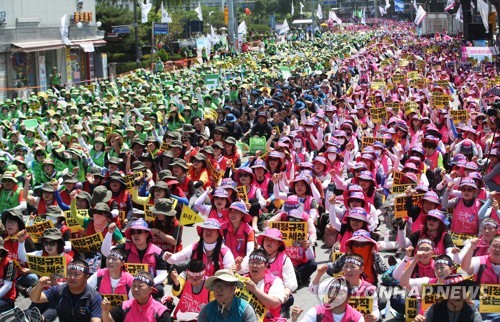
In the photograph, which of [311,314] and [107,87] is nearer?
[311,314]

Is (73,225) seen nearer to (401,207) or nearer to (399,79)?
(401,207)

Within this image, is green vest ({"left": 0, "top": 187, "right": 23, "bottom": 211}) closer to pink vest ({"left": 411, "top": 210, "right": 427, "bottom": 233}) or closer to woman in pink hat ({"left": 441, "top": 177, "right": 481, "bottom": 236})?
pink vest ({"left": 411, "top": 210, "right": 427, "bottom": 233})

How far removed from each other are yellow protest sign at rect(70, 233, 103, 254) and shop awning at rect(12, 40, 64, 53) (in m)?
31.3

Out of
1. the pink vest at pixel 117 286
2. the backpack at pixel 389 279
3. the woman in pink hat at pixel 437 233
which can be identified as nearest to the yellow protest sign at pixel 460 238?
the woman in pink hat at pixel 437 233

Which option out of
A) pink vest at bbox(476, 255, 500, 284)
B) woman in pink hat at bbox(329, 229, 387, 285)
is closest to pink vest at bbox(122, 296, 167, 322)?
woman in pink hat at bbox(329, 229, 387, 285)

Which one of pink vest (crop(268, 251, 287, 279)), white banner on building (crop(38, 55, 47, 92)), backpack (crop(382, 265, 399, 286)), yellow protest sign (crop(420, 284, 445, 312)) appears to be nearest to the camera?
yellow protest sign (crop(420, 284, 445, 312))

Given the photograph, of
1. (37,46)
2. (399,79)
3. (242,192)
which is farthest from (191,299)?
(37,46)

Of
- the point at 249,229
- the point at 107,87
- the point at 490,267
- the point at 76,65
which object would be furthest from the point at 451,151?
the point at 76,65

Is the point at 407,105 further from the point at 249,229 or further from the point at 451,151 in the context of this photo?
the point at 249,229

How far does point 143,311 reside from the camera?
759 centimetres

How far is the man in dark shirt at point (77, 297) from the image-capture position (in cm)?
795

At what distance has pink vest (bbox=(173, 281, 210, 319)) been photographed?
8109 millimetres

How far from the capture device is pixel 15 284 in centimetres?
966

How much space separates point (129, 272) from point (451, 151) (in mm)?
9178
